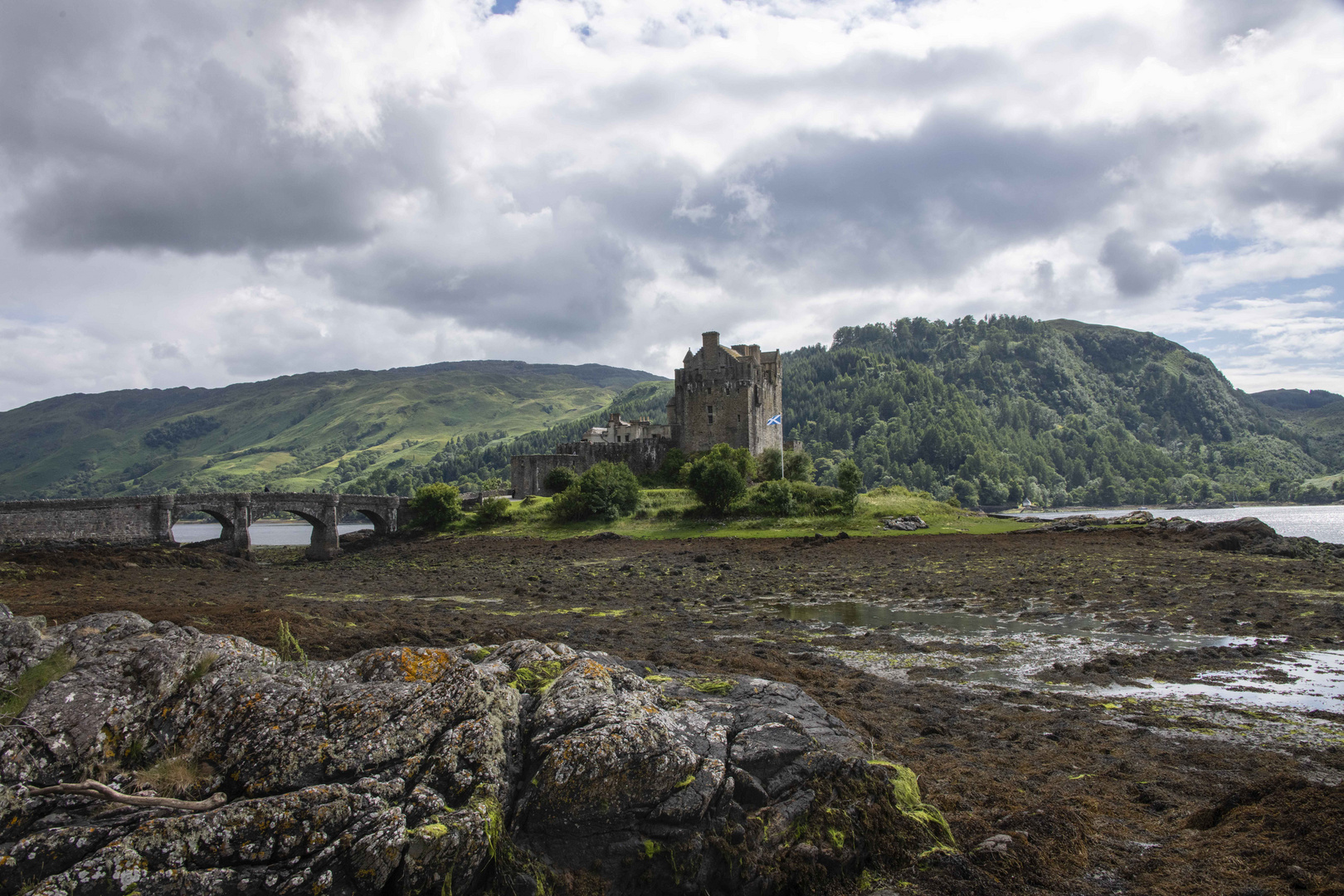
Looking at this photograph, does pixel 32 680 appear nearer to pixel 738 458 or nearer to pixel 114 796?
pixel 114 796

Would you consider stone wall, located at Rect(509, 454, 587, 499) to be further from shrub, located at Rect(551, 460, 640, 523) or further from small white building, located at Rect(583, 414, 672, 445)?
shrub, located at Rect(551, 460, 640, 523)

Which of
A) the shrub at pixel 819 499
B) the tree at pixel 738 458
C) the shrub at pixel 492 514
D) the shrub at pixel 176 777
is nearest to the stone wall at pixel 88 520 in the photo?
the shrub at pixel 492 514

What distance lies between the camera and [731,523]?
62969 millimetres

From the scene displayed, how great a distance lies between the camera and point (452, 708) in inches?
300

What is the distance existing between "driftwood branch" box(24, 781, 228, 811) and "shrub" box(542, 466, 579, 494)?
224ft

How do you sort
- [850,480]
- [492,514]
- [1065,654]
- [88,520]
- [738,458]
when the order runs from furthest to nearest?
[738,458] → [492,514] → [850,480] → [88,520] → [1065,654]

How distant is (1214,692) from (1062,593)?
14802 millimetres

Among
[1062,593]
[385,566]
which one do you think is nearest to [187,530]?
[385,566]

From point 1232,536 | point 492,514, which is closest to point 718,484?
point 492,514

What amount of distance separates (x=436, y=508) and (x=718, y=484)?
86.4 ft

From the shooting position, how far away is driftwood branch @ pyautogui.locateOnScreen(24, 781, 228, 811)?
6137mm

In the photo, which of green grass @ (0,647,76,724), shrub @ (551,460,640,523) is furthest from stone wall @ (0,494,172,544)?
green grass @ (0,647,76,724)

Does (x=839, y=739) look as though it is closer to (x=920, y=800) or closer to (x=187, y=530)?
(x=920, y=800)

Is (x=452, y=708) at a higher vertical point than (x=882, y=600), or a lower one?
higher
